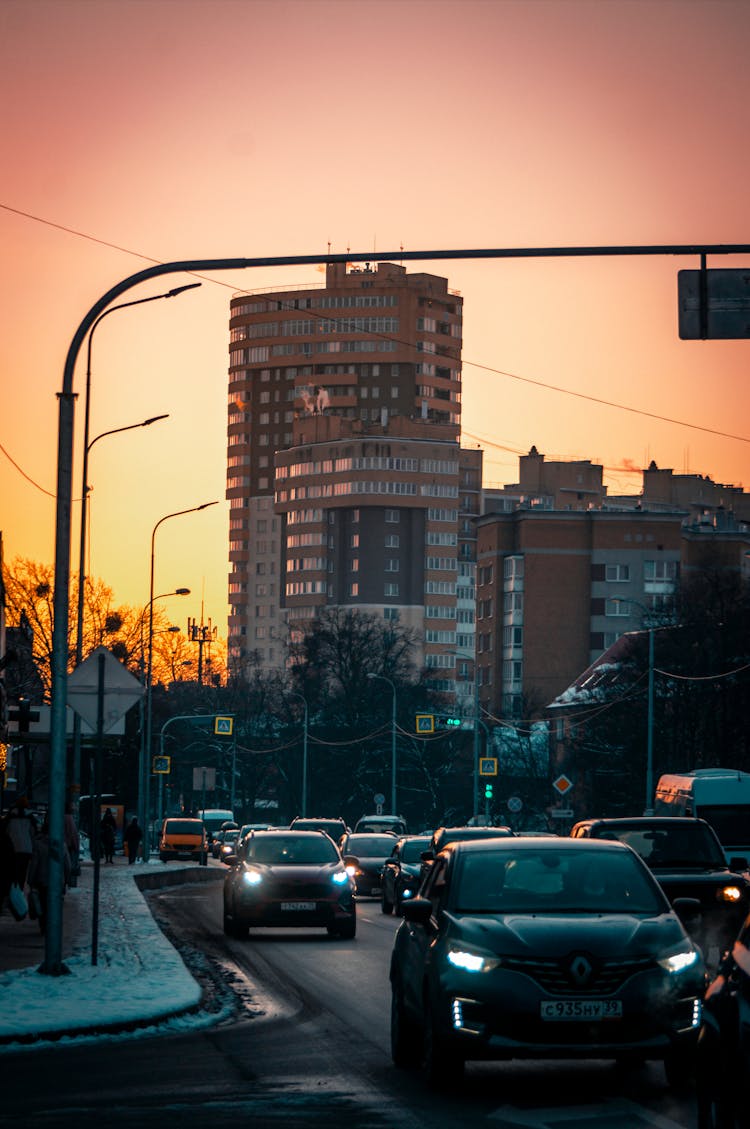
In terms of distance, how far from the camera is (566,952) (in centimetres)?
1153

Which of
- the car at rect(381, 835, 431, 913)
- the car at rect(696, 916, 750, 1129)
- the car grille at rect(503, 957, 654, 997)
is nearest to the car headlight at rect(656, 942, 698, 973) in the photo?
the car grille at rect(503, 957, 654, 997)

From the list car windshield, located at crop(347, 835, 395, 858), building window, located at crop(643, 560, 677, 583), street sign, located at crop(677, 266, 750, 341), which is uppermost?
building window, located at crop(643, 560, 677, 583)

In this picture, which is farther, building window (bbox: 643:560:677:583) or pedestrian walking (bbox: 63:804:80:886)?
building window (bbox: 643:560:677:583)

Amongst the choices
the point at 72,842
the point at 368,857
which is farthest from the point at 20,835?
the point at 368,857

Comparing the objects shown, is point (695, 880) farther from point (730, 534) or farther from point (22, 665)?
point (730, 534)

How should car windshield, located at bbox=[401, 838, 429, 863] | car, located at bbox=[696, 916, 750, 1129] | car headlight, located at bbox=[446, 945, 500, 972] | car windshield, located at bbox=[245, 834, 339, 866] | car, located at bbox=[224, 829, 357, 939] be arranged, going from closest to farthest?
car, located at bbox=[696, 916, 750, 1129] → car headlight, located at bbox=[446, 945, 500, 972] → car, located at bbox=[224, 829, 357, 939] → car windshield, located at bbox=[245, 834, 339, 866] → car windshield, located at bbox=[401, 838, 429, 863]

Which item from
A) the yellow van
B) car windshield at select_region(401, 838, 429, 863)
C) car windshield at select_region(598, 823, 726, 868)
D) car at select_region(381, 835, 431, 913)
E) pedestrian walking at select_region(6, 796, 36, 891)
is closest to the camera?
car windshield at select_region(598, 823, 726, 868)

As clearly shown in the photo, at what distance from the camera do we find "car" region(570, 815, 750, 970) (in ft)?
61.7

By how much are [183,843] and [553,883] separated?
6858 centimetres

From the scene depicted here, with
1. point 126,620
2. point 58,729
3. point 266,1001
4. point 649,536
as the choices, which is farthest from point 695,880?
point 649,536

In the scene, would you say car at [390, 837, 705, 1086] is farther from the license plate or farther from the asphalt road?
the asphalt road

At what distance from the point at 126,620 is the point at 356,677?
88.0 ft

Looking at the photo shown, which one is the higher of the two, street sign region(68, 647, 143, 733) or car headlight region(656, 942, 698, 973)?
street sign region(68, 647, 143, 733)

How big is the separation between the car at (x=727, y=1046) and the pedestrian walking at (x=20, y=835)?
831 inches
